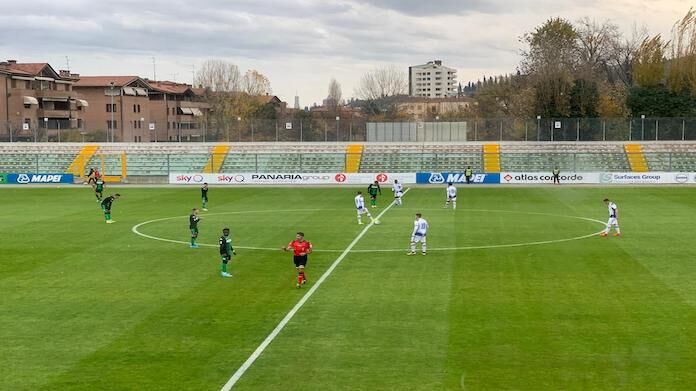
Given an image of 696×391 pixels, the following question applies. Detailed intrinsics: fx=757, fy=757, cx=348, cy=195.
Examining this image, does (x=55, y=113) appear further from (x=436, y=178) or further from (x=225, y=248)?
(x=225, y=248)

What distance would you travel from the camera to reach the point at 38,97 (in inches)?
4299

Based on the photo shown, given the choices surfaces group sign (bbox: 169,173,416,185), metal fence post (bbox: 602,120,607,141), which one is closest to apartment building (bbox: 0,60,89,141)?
surfaces group sign (bbox: 169,173,416,185)

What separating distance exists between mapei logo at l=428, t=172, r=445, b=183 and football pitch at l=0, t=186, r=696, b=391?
2929 centimetres

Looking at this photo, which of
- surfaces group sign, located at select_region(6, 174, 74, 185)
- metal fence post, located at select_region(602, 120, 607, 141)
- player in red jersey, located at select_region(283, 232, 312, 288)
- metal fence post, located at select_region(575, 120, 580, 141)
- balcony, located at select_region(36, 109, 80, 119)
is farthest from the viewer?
balcony, located at select_region(36, 109, 80, 119)

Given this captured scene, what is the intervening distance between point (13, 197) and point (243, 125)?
33203 millimetres

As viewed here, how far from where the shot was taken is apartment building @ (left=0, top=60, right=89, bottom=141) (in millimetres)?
104562

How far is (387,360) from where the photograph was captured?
16.2m

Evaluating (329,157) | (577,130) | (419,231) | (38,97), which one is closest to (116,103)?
(38,97)

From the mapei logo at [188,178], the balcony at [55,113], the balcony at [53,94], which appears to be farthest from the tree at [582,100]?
the balcony at [55,113]

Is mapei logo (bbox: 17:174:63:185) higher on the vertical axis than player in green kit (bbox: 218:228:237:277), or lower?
higher

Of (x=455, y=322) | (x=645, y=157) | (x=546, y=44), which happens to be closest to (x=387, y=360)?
(x=455, y=322)

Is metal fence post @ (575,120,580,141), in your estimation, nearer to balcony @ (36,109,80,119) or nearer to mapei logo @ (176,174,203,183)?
mapei logo @ (176,174,203,183)

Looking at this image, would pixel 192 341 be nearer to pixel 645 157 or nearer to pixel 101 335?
pixel 101 335

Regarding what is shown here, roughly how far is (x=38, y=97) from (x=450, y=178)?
68.4 m
